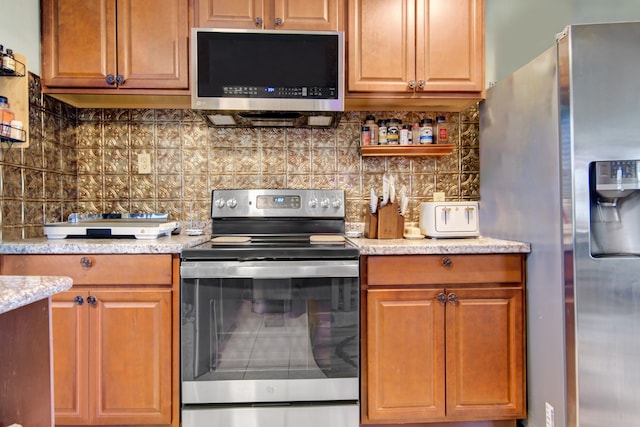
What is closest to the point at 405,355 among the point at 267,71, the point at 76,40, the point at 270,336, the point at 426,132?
the point at 270,336

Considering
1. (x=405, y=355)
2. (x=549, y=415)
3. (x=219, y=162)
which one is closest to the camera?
(x=549, y=415)

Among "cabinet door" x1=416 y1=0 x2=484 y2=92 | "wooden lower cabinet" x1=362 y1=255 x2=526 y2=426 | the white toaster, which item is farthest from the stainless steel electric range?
"cabinet door" x1=416 y1=0 x2=484 y2=92

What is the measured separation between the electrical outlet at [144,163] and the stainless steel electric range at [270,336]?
0.82 m

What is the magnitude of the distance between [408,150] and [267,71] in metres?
0.85

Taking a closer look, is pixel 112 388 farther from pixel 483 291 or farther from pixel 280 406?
pixel 483 291

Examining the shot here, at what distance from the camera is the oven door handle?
150 cm

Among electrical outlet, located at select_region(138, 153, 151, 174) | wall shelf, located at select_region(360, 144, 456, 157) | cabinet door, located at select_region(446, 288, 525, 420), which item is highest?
wall shelf, located at select_region(360, 144, 456, 157)

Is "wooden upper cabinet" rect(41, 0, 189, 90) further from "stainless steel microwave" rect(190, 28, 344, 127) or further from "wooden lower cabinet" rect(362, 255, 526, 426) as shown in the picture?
"wooden lower cabinet" rect(362, 255, 526, 426)

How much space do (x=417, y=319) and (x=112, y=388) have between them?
130cm

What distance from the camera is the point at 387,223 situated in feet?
6.08

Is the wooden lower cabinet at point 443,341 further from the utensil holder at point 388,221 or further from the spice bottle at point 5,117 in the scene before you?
the spice bottle at point 5,117

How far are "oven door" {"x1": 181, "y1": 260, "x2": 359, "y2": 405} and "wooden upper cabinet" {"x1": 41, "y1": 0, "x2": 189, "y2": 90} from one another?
3.24ft

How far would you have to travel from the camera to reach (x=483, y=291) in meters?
1.59

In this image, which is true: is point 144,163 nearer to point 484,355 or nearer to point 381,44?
point 381,44
